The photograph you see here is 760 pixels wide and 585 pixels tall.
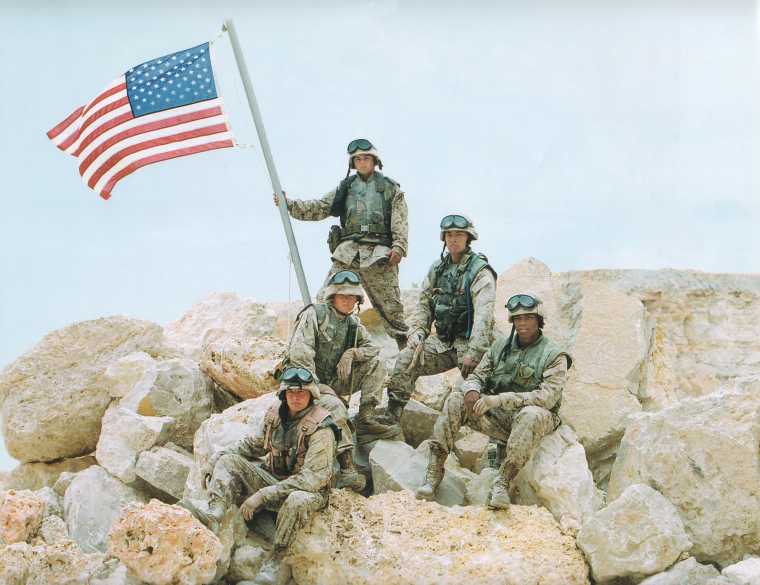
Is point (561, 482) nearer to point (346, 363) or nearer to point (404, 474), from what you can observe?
point (404, 474)

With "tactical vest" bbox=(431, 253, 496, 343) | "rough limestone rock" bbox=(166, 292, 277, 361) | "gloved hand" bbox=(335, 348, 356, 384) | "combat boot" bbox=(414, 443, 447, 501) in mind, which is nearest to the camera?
"combat boot" bbox=(414, 443, 447, 501)

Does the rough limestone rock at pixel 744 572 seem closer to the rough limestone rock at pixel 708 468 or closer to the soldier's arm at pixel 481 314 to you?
the rough limestone rock at pixel 708 468

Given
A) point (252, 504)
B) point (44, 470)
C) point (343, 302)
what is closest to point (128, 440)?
Result: point (44, 470)

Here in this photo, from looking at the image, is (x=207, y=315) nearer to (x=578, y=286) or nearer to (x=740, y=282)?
(x=578, y=286)

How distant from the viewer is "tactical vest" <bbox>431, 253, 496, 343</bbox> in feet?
38.2

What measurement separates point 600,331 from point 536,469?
339 centimetres

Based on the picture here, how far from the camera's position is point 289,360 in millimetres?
10672

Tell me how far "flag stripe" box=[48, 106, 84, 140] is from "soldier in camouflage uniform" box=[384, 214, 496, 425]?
508 centimetres

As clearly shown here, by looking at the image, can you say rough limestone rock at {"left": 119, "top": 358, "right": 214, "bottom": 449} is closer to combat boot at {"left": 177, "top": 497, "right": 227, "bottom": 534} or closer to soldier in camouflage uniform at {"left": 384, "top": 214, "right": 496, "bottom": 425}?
soldier in camouflage uniform at {"left": 384, "top": 214, "right": 496, "bottom": 425}

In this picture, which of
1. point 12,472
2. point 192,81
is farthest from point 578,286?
point 12,472

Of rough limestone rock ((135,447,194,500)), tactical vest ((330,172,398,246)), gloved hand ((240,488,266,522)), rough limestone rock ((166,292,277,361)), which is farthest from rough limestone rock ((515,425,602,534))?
rough limestone rock ((166,292,277,361))

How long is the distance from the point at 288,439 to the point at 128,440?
9.57 feet

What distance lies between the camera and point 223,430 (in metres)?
11.1

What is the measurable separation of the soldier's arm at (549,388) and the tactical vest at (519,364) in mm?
57
